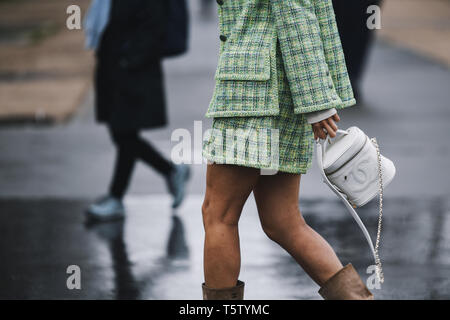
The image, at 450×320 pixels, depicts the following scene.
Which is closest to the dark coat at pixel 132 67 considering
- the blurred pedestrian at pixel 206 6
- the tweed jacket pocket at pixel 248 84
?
the tweed jacket pocket at pixel 248 84

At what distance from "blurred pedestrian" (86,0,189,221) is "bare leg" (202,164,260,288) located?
2398 millimetres

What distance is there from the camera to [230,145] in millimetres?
3320

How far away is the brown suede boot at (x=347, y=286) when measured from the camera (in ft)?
11.5

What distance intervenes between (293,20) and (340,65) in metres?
0.31

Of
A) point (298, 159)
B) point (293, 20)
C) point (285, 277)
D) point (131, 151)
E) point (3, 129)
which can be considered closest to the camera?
point (293, 20)

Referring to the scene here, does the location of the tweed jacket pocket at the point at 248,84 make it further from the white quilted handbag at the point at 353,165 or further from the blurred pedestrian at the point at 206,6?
the blurred pedestrian at the point at 206,6

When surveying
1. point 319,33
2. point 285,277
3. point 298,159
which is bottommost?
point 285,277

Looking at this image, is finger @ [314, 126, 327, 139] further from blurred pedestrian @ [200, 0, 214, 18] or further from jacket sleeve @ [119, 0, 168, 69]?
blurred pedestrian @ [200, 0, 214, 18]

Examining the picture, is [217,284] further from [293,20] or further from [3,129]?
[3,129]

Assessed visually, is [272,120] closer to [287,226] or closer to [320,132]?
[320,132]

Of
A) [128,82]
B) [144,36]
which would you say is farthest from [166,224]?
[144,36]

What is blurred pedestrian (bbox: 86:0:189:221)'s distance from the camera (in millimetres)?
5633

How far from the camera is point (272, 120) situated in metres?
3.35
